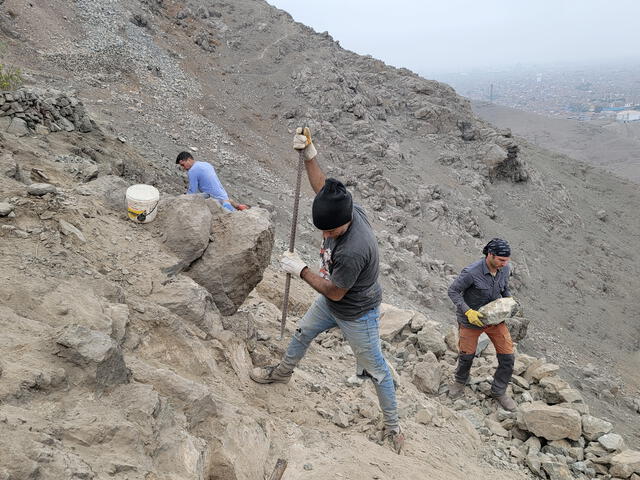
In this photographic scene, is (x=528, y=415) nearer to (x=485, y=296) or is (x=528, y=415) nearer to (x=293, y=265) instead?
A: (x=485, y=296)

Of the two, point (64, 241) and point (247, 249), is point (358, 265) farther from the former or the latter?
point (64, 241)

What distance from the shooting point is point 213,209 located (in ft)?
14.5

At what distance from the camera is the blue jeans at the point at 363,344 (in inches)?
133

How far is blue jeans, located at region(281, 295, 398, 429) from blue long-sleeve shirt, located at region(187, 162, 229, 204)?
2465 millimetres

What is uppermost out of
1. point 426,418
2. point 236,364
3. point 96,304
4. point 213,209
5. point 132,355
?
point 213,209

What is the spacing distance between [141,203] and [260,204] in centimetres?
687

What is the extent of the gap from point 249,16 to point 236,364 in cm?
1969

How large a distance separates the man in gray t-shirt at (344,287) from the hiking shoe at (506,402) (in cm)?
182

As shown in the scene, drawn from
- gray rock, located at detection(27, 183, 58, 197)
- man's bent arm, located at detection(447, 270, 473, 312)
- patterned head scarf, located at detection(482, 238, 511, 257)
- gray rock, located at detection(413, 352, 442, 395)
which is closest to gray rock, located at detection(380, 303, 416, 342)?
gray rock, located at detection(413, 352, 442, 395)

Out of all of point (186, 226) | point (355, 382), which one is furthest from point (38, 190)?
point (355, 382)

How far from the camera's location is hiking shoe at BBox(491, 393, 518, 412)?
4926mm

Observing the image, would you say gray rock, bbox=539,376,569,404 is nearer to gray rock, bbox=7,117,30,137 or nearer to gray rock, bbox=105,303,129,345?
gray rock, bbox=105,303,129,345

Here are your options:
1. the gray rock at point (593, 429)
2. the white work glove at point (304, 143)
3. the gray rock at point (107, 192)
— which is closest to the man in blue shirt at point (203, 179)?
the gray rock at point (107, 192)

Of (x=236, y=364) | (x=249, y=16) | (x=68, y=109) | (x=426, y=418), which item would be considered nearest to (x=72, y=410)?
(x=236, y=364)
